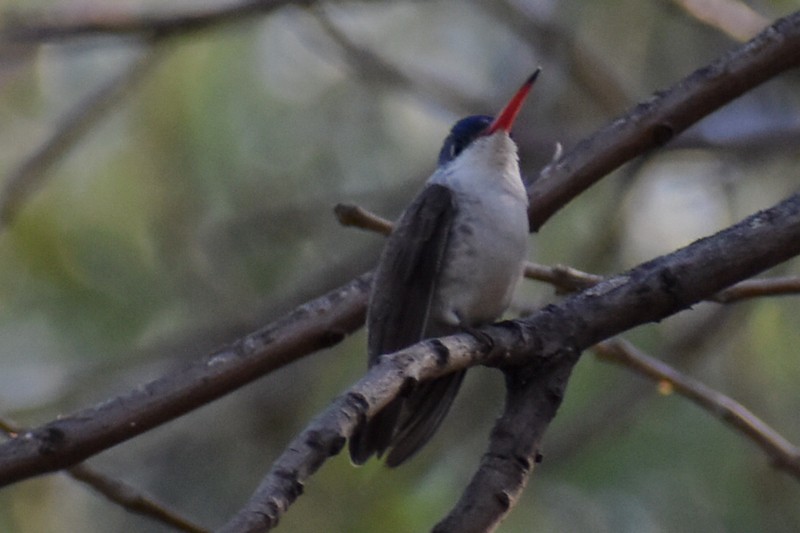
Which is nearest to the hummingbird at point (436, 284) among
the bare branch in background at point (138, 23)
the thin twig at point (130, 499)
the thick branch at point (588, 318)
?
the thin twig at point (130, 499)

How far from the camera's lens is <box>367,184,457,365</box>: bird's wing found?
353 centimetres

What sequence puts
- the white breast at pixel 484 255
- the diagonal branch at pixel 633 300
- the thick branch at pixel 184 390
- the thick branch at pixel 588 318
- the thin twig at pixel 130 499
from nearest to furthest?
1. the thick branch at pixel 588 318
2. the diagonal branch at pixel 633 300
3. the thick branch at pixel 184 390
4. the thin twig at pixel 130 499
5. the white breast at pixel 484 255

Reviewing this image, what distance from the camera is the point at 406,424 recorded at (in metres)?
3.59

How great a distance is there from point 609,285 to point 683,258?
0.56 ft

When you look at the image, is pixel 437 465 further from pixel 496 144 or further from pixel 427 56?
pixel 427 56

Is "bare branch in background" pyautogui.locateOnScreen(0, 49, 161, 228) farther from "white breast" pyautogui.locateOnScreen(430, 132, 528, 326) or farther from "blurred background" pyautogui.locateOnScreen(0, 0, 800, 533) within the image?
"white breast" pyautogui.locateOnScreen(430, 132, 528, 326)

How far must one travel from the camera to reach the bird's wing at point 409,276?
11.6ft

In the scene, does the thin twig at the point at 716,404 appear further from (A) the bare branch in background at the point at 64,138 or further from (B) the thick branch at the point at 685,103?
(A) the bare branch in background at the point at 64,138

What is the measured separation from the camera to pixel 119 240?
656cm

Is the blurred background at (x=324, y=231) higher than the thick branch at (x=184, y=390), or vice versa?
the blurred background at (x=324, y=231)

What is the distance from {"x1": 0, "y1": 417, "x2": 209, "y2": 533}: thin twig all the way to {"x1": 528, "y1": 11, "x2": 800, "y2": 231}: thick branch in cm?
137

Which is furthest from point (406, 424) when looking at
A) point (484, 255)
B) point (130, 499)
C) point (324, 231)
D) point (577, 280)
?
point (324, 231)

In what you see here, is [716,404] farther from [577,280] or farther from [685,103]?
[685,103]

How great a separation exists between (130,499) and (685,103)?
1.77 meters
